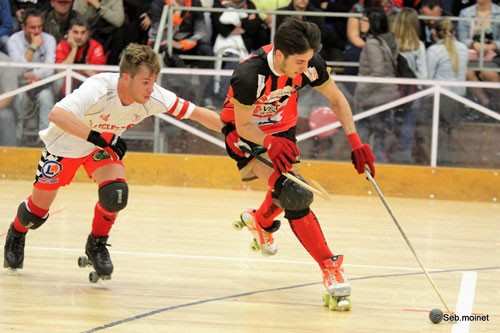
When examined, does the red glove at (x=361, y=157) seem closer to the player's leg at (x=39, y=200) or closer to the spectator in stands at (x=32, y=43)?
the player's leg at (x=39, y=200)

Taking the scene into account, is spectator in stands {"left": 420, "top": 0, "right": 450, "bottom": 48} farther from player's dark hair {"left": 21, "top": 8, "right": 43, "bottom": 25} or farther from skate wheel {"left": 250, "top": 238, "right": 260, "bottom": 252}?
skate wheel {"left": 250, "top": 238, "right": 260, "bottom": 252}

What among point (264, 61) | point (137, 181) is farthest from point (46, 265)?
point (137, 181)

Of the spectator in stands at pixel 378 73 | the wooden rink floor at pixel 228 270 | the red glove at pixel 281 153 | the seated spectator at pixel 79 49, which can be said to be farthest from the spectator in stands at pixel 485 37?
the red glove at pixel 281 153

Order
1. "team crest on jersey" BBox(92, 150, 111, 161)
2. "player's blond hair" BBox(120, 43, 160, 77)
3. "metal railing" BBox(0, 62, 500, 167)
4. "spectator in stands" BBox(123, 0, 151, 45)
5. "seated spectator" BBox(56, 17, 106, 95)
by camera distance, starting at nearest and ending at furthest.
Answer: "player's blond hair" BBox(120, 43, 160, 77)
"team crest on jersey" BBox(92, 150, 111, 161)
"metal railing" BBox(0, 62, 500, 167)
"seated spectator" BBox(56, 17, 106, 95)
"spectator in stands" BBox(123, 0, 151, 45)

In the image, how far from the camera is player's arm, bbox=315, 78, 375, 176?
591cm

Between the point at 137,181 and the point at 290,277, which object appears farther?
the point at 137,181

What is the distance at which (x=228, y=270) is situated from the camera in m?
6.73

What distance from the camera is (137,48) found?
229 inches

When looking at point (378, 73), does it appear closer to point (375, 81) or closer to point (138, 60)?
point (375, 81)

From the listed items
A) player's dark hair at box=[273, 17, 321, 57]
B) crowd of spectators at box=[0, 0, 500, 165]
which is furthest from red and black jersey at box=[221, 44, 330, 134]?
crowd of spectators at box=[0, 0, 500, 165]

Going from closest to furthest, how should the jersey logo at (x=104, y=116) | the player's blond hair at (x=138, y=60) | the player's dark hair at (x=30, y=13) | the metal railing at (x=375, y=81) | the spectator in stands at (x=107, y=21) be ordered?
the player's blond hair at (x=138, y=60), the jersey logo at (x=104, y=116), the metal railing at (x=375, y=81), the player's dark hair at (x=30, y=13), the spectator in stands at (x=107, y=21)

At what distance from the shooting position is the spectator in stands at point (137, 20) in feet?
39.0

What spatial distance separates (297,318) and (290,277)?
116 centimetres

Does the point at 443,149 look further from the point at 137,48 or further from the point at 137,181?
the point at 137,48
